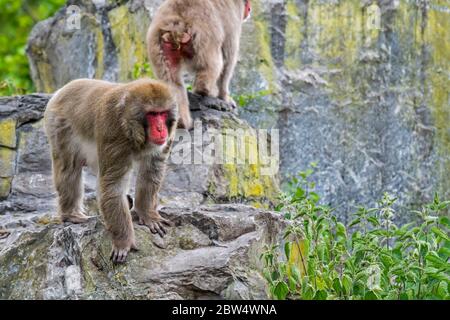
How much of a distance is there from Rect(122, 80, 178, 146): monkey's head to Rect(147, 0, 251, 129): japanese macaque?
186 cm

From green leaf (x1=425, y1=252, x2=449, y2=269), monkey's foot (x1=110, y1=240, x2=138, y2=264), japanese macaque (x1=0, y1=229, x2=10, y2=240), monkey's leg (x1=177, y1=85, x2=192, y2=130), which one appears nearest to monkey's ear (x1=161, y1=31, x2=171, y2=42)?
monkey's leg (x1=177, y1=85, x2=192, y2=130)

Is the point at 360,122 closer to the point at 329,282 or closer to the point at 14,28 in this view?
the point at 329,282

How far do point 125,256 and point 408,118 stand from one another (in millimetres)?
4317

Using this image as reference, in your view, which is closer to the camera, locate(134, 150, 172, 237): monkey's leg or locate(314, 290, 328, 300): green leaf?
locate(314, 290, 328, 300): green leaf

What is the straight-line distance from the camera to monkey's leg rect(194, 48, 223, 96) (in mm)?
6691

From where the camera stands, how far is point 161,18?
22.1 feet

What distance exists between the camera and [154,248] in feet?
15.5

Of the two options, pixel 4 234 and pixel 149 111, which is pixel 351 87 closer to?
pixel 4 234

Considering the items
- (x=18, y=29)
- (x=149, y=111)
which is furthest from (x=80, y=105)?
(x=18, y=29)

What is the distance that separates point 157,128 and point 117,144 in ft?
0.90

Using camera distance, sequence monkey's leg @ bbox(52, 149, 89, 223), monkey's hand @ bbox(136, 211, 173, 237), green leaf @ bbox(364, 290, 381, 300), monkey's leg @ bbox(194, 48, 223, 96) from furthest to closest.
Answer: monkey's leg @ bbox(194, 48, 223, 96) < monkey's leg @ bbox(52, 149, 89, 223) < monkey's hand @ bbox(136, 211, 173, 237) < green leaf @ bbox(364, 290, 381, 300)

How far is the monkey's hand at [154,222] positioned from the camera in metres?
4.84

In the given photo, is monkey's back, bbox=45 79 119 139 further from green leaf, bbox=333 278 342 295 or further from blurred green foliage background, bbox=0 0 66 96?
blurred green foliage background, bbox=0 0 66 96

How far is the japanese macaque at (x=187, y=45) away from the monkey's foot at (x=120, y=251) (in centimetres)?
196
